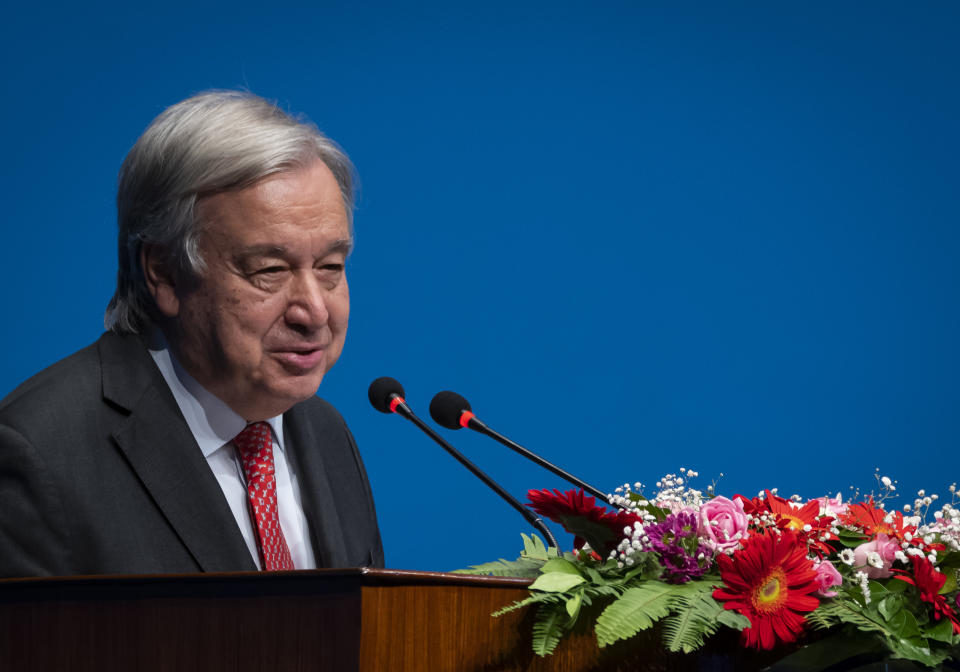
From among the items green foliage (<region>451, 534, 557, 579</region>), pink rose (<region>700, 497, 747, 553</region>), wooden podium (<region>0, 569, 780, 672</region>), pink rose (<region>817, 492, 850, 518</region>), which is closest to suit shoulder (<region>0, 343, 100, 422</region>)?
wooden podium (<region>0, 569, 780, 672</region>)

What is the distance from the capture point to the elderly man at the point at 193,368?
5.04ft

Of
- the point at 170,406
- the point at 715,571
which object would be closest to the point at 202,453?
the point at 170,406

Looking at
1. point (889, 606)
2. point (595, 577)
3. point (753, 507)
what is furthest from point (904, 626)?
point (595, 577)

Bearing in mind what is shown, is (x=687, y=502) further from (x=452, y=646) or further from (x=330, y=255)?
(x=330, y=255)

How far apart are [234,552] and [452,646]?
0.73 metres

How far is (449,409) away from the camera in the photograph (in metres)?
1.91

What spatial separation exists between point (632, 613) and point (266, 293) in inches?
37.9

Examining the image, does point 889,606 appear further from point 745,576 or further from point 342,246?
point 342,246

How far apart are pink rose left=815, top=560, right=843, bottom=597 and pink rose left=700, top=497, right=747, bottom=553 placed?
3.6 inches

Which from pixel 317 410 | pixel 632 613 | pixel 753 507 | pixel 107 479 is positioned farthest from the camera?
pixel 317 410

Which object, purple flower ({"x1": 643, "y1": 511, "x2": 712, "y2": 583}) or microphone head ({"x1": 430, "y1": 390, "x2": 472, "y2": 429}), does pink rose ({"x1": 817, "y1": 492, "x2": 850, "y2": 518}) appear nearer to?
purple flower ({"x1": 643, "y1": 511, "x2": 712, "y2": 583})

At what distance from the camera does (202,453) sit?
5.58ft

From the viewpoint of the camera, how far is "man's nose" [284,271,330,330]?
1.71 meters

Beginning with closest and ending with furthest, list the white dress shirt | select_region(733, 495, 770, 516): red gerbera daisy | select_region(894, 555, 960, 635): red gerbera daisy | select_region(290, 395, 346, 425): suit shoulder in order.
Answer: select_region(894, 555, 960, 635): red gerbera daisy < select_region(733, 495, 770, 516): red gerbera daisy < the white dress shirt < select_region(290, 395, 346, 425): suit shoulder
